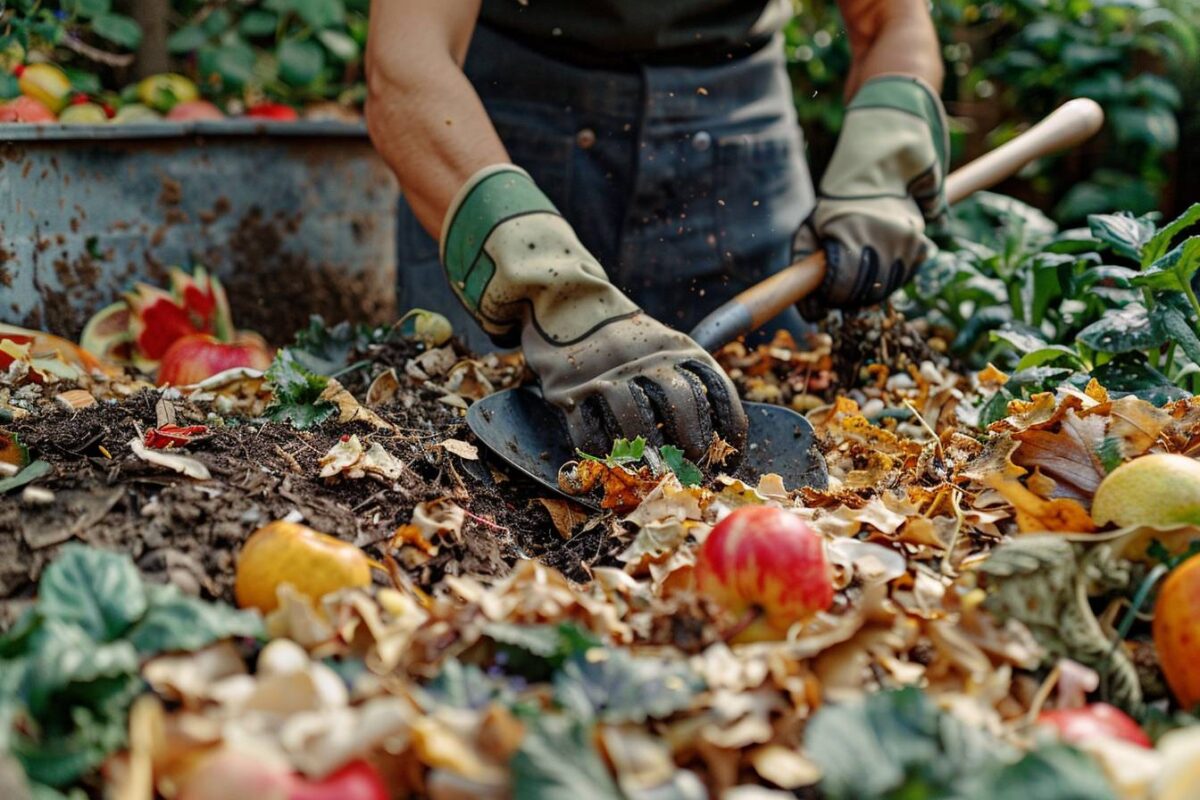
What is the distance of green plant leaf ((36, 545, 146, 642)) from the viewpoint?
A: 1193 mm

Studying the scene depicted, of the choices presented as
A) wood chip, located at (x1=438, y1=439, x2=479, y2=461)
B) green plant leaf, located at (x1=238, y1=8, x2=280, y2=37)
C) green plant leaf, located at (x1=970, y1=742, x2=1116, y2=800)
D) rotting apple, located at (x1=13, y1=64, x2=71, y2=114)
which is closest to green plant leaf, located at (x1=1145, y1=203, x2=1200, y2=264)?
wood chip, located at (x1=438, y1=439, x2=479, y2=461)

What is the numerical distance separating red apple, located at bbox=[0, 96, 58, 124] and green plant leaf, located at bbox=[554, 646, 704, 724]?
119 inches

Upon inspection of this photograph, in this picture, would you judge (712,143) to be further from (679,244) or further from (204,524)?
(204,524)

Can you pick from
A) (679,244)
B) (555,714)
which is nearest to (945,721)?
(555,714)

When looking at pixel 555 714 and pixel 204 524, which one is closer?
pixel 555 714

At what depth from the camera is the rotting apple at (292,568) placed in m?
1.37

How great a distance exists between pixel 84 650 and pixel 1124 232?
2.11 meters

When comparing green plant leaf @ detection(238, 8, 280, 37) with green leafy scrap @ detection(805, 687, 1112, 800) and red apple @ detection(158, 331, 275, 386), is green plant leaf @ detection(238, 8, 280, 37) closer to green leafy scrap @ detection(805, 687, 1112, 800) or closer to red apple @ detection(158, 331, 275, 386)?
red apple @ detection(158, 331, 275, 386)

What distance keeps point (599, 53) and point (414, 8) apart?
64 centimetres

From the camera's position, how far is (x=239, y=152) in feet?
12.3

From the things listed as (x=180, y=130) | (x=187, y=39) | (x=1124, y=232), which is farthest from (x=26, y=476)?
(x=187, y=39)

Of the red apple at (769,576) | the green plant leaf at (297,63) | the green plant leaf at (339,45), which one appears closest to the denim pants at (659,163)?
the green plant leaf at (297,63)

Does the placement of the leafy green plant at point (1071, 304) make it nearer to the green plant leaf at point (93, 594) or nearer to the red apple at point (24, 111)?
the green plant leaf at point (93, 594)

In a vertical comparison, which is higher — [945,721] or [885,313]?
[945,721]
